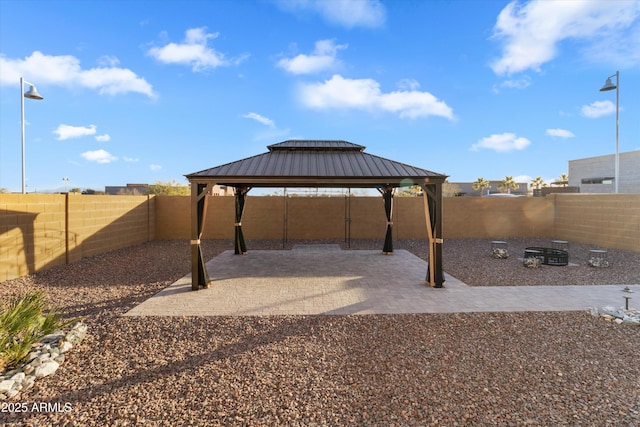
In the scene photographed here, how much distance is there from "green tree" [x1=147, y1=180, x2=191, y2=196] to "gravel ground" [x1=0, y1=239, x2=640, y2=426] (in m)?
20.4

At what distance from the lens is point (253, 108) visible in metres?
12.6

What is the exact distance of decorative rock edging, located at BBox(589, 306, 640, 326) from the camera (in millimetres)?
4578

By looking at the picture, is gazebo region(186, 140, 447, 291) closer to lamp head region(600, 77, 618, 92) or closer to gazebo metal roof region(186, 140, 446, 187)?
gazebo metal roof region(186, 140, 446, 187)

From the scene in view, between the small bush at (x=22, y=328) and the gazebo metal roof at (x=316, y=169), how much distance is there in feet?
10.8

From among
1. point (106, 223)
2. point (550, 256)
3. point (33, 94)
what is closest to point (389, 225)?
point (550, 256)

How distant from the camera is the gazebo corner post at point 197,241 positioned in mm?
6309

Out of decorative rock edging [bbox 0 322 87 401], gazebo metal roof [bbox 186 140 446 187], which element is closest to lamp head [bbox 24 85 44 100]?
gazebo metal roof [bbox 186 140 446 187]

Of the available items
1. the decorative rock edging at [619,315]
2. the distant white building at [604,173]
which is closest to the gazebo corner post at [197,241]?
the decorative rock edging at [619,315]

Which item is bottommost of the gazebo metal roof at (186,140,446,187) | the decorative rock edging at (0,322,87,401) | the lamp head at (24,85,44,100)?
the decorative rock edging at (0,322,87,401)

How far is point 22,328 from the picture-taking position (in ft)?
12.3

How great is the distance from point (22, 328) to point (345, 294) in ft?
15.5

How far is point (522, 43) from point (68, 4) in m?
13.4

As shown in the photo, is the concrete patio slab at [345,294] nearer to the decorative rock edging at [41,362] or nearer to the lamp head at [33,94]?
the decorative rock edging at [41,362]

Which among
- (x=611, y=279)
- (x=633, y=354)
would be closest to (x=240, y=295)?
(x=633, y=354)
